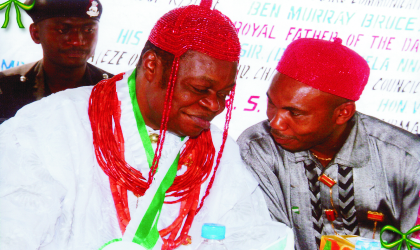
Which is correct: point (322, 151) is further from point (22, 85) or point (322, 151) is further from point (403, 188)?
point (22, 85)

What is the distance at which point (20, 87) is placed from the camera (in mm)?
1896

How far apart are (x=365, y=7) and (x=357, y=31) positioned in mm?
140

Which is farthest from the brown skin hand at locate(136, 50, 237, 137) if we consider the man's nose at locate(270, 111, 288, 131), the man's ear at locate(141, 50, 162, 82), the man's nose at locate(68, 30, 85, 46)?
the man's nose at locate(68, 30, 85, 46)

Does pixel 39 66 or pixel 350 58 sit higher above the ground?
pixel 350 58

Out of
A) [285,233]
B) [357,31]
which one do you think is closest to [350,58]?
[357,31]

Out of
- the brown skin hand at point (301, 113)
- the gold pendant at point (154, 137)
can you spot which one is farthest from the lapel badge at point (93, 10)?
the brown skin hand at point (301, 113)

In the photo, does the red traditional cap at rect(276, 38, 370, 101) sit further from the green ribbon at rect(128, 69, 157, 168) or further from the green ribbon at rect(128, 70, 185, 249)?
Answer: the green ribbon at rect(128, 69, 157, 168)

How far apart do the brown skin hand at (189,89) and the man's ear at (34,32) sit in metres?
A: 0.74

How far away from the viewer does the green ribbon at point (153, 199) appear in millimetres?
1258

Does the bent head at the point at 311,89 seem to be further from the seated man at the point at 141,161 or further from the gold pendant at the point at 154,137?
the gold pendant at the point at 154,137

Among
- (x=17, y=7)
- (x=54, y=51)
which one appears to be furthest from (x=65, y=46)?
(x=17, y=7)

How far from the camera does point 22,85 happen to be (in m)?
1.90

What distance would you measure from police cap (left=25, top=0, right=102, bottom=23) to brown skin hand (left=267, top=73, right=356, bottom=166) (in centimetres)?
99

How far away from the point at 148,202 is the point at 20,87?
1034mm
